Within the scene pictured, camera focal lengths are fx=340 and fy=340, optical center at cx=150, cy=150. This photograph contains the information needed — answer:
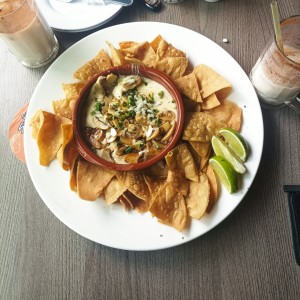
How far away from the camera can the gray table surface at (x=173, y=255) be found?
117 cm

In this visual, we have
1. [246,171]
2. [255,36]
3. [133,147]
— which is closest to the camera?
[246,171]

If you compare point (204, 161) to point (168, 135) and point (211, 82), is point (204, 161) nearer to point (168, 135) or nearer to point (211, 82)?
point (168, 135)

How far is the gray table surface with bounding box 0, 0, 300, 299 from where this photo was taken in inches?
46.0

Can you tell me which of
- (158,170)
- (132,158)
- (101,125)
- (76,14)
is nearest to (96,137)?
(101,125)

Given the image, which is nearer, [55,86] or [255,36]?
[55,86]

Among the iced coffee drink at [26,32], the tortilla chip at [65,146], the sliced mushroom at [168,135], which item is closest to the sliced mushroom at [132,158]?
the sliced mushroom at [168,135]

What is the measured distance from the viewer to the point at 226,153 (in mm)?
1156

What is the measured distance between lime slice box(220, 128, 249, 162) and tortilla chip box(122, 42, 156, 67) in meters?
0.42

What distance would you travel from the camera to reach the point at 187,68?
1.37m

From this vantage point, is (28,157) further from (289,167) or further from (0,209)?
(289,167)

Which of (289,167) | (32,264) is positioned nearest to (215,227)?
(289,167)

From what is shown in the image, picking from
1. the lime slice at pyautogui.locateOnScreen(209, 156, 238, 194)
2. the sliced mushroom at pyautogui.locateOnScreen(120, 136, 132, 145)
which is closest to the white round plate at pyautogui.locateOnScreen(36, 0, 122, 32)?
the sliced mushroom at pyautogui.locateOnScreen(120, 136, 132, 145)

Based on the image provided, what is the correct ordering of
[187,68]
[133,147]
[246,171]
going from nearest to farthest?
[246,171]
[133,147]
[187,68]

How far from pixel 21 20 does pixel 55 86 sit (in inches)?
10.8
